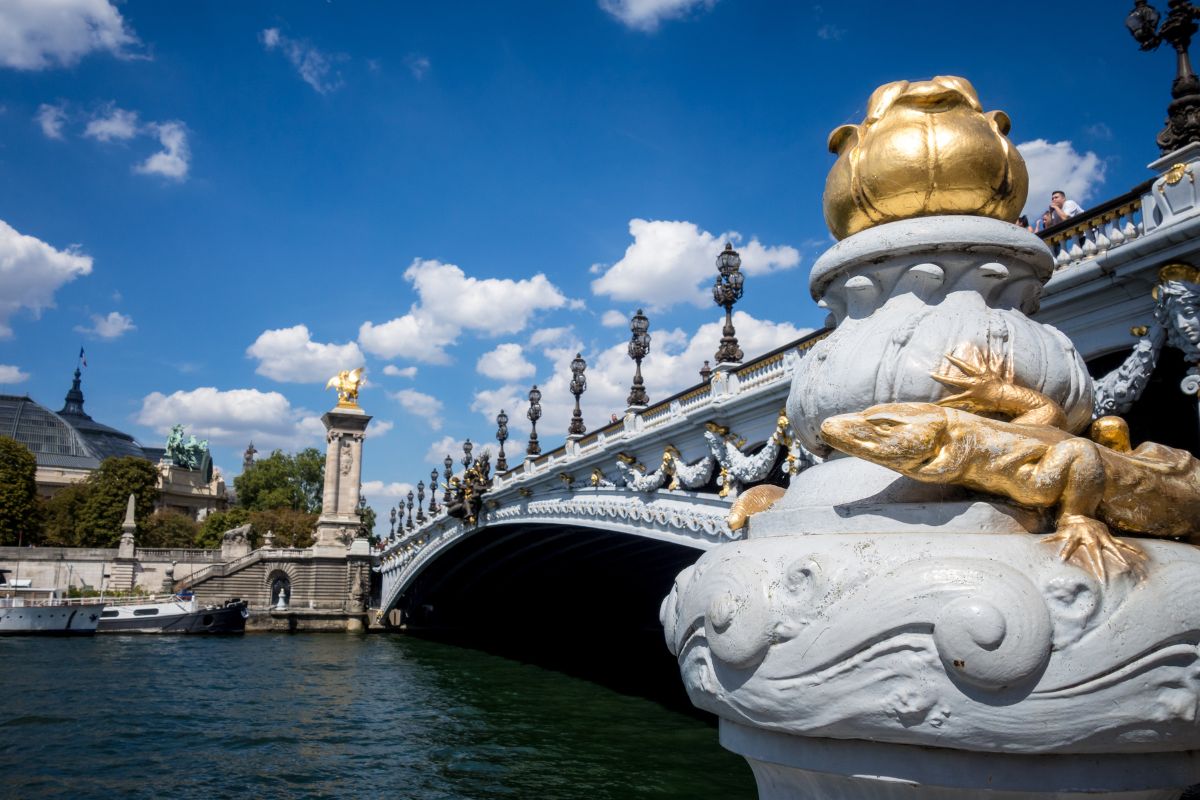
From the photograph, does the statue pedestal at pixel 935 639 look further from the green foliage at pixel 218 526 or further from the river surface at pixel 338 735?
the green foliage at pixel 218 526

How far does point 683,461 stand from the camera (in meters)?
16.4

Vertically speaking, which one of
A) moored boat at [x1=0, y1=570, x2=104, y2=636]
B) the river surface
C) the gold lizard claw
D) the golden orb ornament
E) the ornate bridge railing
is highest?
the ornate bridge railing

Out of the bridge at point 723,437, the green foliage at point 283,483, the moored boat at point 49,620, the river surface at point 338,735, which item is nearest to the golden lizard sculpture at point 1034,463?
the bridge at point 723,437

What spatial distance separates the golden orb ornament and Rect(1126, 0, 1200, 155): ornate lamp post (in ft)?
19.3

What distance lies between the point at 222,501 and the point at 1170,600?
9720 centimetres

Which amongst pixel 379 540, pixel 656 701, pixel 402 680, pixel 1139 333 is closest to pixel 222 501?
pixel 379 540

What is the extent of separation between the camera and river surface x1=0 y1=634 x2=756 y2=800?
12.2m

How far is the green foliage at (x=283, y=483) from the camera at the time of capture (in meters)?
72.1

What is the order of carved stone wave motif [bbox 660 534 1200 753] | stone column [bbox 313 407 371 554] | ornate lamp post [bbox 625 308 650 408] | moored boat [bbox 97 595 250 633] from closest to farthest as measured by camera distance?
carved stone wave motif [bbox 660 534 1200 753]
ornate lamp post [bbox 625 308 650 408]
moored boat [bbox 97 595 250 633]
stone column [bbox 313 407 371 554]

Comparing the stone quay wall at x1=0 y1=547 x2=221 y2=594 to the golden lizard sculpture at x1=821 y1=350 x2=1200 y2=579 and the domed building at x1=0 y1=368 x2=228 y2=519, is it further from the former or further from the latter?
the golden lizard sculpture at x1=821 y1=350 x2=1200 y2=579

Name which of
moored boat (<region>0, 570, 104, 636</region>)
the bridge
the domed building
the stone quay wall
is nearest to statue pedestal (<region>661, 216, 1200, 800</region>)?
the bridge

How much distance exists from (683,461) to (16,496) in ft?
176

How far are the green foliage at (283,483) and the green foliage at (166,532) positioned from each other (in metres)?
6.03

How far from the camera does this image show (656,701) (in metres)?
19.5
